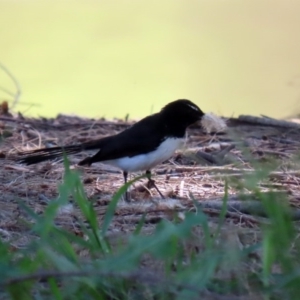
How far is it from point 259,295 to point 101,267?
1.91 ft

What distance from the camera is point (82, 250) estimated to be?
10.4 ft

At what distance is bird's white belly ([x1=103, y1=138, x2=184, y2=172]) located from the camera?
4.90m

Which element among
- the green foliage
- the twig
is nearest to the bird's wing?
the twig

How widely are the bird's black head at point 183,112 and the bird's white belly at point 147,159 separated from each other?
34 cm

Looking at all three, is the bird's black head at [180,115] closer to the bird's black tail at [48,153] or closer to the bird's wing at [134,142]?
the bird's wing at [134,142]

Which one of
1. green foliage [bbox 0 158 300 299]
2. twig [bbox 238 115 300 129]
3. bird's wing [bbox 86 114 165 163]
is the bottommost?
green foliage [bbox 0 158 300 299]

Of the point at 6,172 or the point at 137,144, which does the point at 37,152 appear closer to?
the point at 6,172

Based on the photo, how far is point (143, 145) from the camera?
500 centimetres

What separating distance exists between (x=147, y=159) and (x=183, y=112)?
57 centimetres

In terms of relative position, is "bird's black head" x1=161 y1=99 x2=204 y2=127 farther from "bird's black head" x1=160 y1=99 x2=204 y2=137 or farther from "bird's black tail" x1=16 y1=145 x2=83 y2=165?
"bird's black tail" x1=16 y1=145 x2=83 y2=165

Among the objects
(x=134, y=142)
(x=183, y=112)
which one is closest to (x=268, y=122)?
(x=183, y=112)

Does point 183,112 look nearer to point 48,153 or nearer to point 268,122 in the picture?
point 48,153

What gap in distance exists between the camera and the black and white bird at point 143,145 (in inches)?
194

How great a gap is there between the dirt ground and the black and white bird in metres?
0.11
